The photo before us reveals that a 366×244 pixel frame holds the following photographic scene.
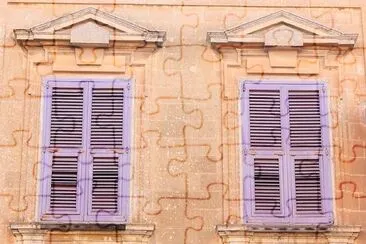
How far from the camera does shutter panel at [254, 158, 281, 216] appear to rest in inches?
482

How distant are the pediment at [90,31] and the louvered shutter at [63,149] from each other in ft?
1.93

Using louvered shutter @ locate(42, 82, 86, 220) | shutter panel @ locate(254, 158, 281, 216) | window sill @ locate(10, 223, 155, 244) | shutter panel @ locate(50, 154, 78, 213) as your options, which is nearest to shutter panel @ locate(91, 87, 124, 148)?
louvered shutter @ locate(42, 82, 86, 220)

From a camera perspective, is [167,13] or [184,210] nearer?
[184,210]

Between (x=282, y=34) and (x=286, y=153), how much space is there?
5.07 feet

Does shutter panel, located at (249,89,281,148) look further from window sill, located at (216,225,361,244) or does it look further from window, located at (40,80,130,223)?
window, located at (40,80,130,223)

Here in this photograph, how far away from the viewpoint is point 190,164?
40.7 feet

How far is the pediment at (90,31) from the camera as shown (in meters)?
12.8

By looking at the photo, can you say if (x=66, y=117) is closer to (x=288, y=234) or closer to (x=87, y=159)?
(x=87, y=159)

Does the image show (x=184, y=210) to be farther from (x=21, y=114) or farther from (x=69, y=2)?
(x=69, y=2)

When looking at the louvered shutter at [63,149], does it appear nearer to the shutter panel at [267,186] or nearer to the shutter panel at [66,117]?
the shutter panel at [66,117]

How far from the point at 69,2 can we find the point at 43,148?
2.02m

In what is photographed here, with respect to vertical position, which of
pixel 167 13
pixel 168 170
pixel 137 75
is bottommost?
pixel 168 170

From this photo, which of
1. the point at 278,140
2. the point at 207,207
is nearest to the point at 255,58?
the point at 278,140
